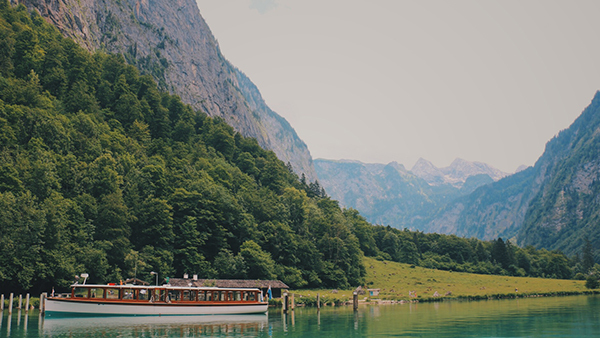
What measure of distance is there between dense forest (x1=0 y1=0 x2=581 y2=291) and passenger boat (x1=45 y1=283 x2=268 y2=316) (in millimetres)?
16140

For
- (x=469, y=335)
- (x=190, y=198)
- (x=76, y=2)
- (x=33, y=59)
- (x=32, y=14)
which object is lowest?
(x=469, y=335)

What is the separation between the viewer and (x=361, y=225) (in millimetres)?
194250

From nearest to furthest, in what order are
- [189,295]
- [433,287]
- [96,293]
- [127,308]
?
[96,293], [127,308], [189,295], [433,287]

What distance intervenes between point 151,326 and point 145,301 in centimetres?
1146

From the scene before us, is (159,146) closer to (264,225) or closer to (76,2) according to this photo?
(264,225)

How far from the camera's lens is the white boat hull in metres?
56.6

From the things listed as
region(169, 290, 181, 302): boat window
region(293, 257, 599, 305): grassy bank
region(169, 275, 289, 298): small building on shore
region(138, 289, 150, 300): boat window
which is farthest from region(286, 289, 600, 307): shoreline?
region(138, 289, 150, 300): boat window

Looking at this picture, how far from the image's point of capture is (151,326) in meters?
49.1

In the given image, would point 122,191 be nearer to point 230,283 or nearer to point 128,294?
point 230,283

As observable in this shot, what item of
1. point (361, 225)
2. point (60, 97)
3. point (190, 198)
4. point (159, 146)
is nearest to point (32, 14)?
point (60, 97)

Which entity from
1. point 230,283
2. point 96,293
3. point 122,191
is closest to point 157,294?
point 96,293

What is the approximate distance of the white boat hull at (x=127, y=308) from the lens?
56.6m

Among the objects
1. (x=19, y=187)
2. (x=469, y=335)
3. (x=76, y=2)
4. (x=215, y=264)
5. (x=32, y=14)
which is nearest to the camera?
(x=469, y=335)

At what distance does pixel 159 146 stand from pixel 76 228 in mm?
59909
